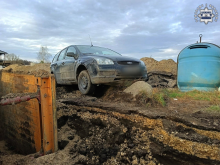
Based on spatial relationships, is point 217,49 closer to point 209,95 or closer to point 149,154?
point 209,95

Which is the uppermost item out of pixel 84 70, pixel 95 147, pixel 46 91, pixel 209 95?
pixel 84 70

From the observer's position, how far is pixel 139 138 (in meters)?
3.00

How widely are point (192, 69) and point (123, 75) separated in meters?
2.71

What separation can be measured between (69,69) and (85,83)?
102 centimetres

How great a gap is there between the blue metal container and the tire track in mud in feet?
10.7

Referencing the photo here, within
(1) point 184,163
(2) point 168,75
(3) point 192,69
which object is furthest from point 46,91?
(2) point 168,75

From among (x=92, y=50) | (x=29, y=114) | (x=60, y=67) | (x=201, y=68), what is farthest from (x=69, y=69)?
(x=201, y=68)

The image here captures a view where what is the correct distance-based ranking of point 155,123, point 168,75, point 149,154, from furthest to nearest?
point 168,75, point 155,123, point 149,154

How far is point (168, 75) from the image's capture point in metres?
9.08

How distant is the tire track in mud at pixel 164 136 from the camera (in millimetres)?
2521

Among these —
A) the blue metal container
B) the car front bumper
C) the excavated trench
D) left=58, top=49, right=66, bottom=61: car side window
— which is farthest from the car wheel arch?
the blue metal container

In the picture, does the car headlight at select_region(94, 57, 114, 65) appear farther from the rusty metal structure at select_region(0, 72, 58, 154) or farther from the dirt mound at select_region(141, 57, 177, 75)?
the dirt mound at select_region(141, 57, 177, 75)

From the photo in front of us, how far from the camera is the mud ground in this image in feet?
8.45

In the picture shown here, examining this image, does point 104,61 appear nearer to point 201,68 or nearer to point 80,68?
point 80,68
